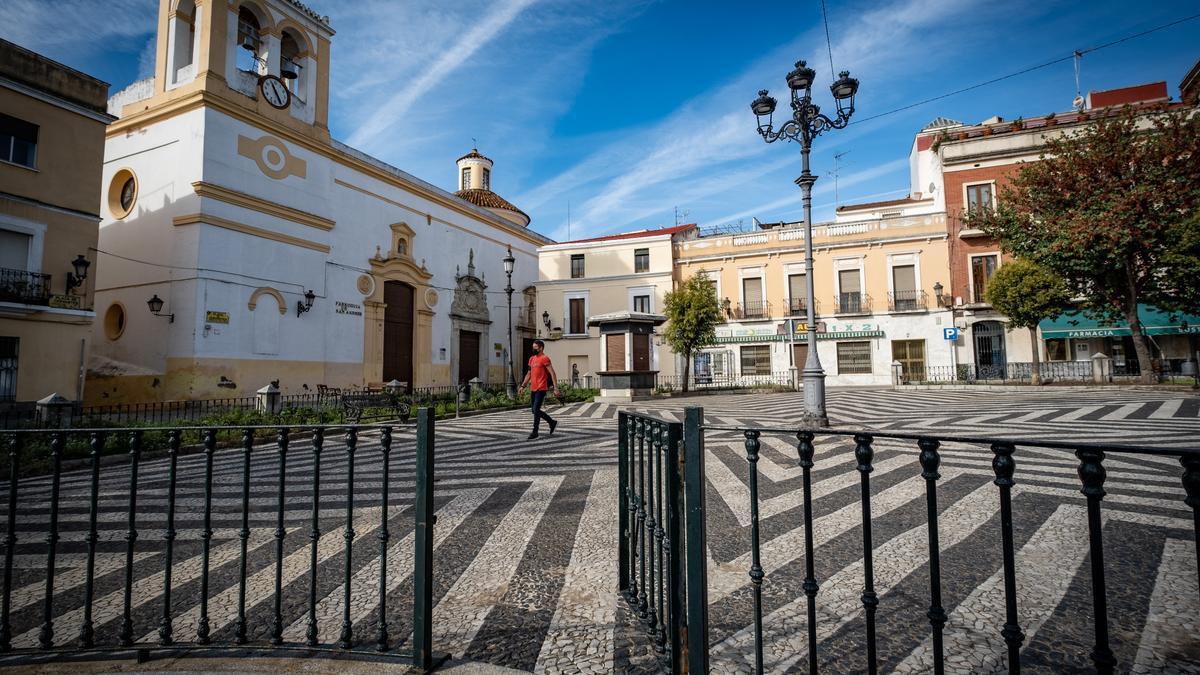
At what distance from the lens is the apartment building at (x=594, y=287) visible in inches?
1147

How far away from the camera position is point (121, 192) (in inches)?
675

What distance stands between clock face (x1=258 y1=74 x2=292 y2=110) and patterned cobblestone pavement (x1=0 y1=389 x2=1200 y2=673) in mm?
15588

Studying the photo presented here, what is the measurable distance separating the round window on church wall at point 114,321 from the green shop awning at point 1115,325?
3246 centimetres

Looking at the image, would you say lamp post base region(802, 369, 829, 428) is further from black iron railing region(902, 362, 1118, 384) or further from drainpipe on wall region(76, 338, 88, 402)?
black iron railing region(902, 362, 1118, 384)

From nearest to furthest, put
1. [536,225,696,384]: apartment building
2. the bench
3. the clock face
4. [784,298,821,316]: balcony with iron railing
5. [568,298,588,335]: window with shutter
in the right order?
the bench, the clock face, [784,298,821,316]: balcony with iron railing, [536,225,696,384]: apartment building, [568,298,588,335]: window with shutter

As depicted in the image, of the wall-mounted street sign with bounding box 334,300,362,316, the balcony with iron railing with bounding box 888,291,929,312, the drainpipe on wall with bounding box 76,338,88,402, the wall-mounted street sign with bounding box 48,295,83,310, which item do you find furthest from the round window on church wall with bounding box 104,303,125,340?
the balcony with iron railing with bounding box 888,291,929,312

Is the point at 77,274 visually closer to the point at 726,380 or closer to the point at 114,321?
the point at 114,321

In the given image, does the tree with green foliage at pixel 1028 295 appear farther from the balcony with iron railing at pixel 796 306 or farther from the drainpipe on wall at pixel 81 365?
the drainpipe on wall at pixel 81 365

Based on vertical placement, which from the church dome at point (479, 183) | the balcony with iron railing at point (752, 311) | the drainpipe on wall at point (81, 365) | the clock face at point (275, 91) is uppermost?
the church dome at point (479, 183)

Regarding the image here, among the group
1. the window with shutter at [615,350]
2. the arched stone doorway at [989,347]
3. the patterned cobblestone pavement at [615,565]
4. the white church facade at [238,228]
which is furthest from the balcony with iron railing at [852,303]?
the white church facade at [238,228]

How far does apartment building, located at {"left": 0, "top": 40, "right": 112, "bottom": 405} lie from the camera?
11.9 meters

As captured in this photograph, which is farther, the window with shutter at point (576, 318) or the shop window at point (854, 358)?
the window with shutter at point (576, 318)

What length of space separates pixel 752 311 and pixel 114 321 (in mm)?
25642

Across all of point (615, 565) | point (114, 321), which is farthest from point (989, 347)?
point (114, 321)
